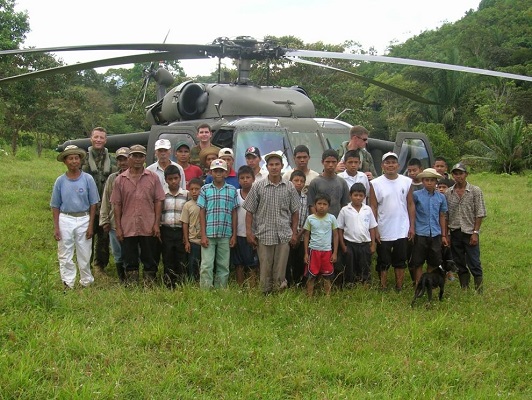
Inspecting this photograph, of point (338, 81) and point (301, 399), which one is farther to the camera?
point (338, 81)

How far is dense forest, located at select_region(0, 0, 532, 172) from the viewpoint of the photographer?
797 inches

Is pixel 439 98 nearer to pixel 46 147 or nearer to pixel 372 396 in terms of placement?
pixel 46 147

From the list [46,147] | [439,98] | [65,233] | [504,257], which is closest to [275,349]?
[65,233]

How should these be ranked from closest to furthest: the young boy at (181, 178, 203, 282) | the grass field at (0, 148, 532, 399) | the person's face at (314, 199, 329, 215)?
the grass field at (0, 148, 532, 399) → the person's face at (314, 199, 329, 215) → the young boy at (181, 178, 203, 282)

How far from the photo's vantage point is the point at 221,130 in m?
7.09

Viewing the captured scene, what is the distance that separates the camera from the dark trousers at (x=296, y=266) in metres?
5.84

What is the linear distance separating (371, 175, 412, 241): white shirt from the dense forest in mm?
5306

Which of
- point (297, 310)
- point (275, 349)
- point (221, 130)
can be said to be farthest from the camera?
point (221, 130)

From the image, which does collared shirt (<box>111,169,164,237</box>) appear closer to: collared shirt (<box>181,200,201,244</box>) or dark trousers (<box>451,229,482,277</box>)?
collared shirt (<box>181,200,201,244</box>)

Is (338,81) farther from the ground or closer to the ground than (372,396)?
farther from the ground

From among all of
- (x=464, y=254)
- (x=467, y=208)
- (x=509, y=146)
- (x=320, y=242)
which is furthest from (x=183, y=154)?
(x=509, y=146)

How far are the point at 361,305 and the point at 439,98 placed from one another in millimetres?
24384

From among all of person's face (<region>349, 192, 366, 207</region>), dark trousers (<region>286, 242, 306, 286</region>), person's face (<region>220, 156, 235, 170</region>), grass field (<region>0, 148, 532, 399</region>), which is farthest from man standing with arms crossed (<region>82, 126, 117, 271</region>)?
person's face (<region>349, 192, 366, 207</region>)

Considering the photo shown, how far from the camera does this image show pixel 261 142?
680 cm
